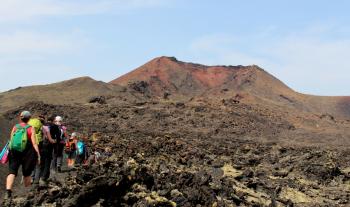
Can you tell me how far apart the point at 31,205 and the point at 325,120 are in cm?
6263

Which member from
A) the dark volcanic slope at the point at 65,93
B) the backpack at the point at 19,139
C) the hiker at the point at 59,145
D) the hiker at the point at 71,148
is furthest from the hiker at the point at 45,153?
the dark volcanic slope at the point at 65,93

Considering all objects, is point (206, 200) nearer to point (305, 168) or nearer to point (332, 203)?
point (332, 203)

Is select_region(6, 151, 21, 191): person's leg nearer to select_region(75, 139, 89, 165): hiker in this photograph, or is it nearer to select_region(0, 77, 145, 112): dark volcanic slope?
select_region(75, 139, 89, 165): hiker

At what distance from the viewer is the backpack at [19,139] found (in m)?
10.0

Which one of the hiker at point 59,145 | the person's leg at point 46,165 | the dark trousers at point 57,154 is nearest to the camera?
the person's leg at point 46,165

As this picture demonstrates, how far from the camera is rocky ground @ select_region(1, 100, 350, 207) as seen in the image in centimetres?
1057

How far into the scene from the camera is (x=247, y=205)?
567 inches

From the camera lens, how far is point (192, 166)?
22.3 m

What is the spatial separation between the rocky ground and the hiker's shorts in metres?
0.61

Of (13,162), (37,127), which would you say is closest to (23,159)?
(13,162)

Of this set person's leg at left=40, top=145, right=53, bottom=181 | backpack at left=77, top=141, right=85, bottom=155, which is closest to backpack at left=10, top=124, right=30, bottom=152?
person's leg at left=40, top=145, right=53, bottom=181

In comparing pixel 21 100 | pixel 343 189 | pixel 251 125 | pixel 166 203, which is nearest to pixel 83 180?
pixel 166 203

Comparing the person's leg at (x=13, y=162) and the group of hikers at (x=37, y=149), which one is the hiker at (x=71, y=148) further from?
the person's leg at (x=13, y=162)

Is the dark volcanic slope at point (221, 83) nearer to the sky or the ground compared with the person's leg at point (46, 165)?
nearer to the sky
